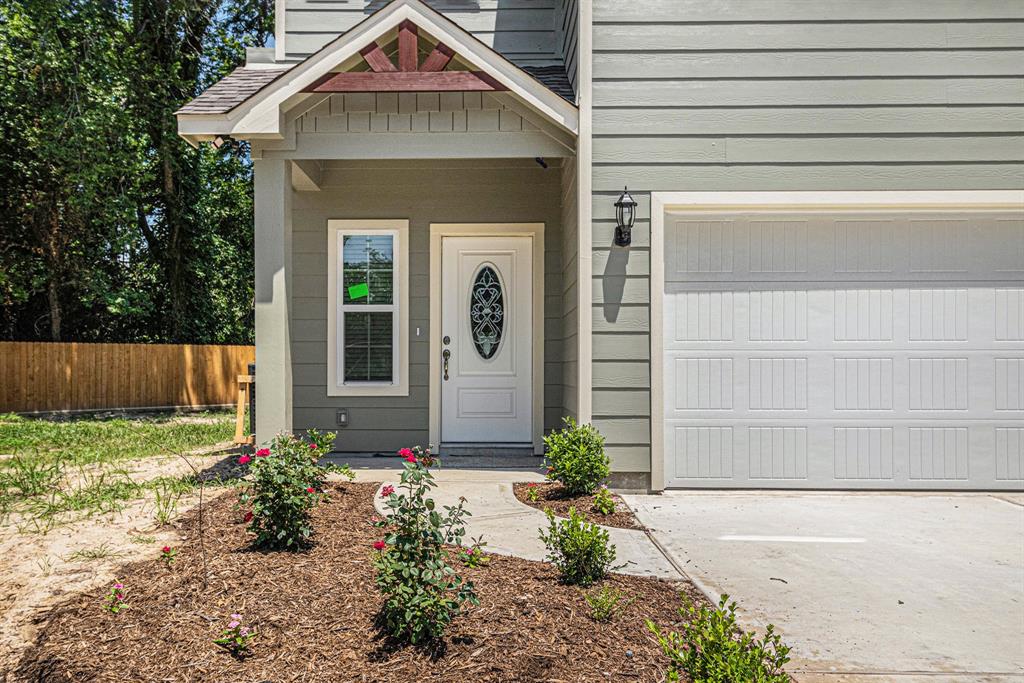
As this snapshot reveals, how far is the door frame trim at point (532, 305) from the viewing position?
23.6 ft

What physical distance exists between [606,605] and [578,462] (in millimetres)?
2300

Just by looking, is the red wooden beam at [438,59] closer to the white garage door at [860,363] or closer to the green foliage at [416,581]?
the white garage door at [860,363]

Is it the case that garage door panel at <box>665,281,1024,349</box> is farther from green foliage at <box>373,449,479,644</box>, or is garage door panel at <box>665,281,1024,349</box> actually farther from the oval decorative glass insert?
green foliage at <box>373,449,479,644</box>

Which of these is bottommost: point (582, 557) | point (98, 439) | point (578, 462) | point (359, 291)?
point (98, 439)

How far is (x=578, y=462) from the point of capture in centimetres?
509

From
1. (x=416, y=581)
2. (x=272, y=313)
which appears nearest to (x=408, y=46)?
(x=272, y=313)

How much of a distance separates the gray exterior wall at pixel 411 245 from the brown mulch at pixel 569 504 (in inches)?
68.6

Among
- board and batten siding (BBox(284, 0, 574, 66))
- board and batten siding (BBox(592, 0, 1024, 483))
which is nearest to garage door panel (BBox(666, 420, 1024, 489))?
board and batten siding (BBox(592, 0, 1024, 483))

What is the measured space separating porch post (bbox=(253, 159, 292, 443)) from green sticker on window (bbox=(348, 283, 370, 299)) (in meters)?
1.46

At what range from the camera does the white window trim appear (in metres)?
7.20

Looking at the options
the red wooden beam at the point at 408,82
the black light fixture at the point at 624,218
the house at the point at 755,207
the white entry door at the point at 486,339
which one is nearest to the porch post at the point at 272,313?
the house at the point at 755,207

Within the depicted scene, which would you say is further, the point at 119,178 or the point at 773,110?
the point at 119,178

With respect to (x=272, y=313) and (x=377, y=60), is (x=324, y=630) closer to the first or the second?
(x=272, y=313)

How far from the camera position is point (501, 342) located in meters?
7.34
